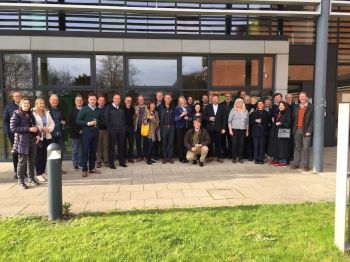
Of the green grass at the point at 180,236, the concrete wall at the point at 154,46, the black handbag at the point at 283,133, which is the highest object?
the concrete wall at the point at 154,46

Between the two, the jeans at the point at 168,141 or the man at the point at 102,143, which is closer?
the man at the point at 102,143

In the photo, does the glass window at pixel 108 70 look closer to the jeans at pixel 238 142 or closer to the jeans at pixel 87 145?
the jeans at pixel 87 145

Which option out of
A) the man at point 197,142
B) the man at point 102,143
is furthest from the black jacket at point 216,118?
the man at point 102,143

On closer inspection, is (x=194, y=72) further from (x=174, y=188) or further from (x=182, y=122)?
(x=174, y=188)

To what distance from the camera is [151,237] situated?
4.18 m

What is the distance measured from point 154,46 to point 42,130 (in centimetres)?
430

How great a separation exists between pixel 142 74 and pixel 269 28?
14.8 feet

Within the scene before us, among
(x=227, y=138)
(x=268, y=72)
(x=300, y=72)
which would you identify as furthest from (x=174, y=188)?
(x=300, y=72)

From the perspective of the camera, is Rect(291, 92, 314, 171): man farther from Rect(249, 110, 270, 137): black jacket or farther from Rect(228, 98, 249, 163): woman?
Rect(228, 98, 249, 163): woman

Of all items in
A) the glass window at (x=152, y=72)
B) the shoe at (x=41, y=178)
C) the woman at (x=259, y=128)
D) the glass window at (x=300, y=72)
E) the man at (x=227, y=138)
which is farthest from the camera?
the glass window at (x=300, y=72)

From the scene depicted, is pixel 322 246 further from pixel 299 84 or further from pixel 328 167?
pixel 299 84

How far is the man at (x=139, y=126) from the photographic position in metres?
9.21

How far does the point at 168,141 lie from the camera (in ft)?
30.8

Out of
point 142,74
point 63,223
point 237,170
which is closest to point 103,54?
point 142,74
